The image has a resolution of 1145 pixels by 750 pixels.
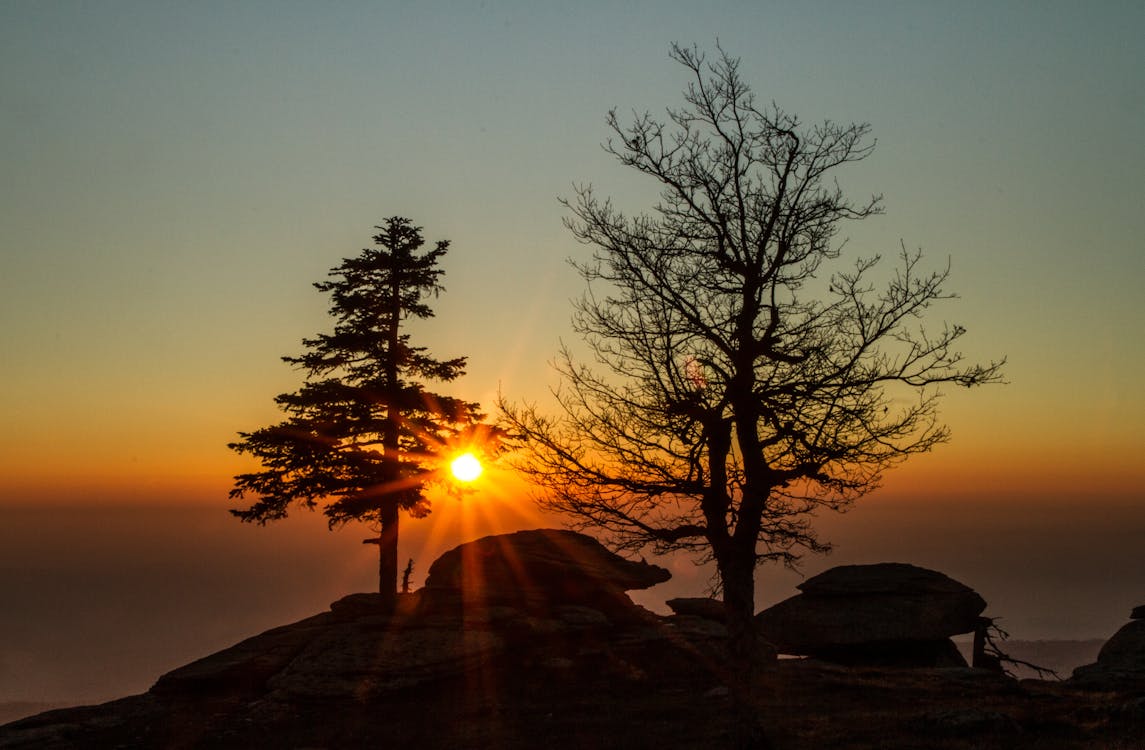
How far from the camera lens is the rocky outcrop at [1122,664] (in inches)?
1006

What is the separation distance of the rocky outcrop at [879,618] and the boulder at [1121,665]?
4143 mm

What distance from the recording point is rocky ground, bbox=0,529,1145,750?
19266 millimetres

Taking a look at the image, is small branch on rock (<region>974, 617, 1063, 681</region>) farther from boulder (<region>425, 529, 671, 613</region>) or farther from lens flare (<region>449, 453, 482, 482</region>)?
lens flare (<region>449, 453, 482, 482</region>)

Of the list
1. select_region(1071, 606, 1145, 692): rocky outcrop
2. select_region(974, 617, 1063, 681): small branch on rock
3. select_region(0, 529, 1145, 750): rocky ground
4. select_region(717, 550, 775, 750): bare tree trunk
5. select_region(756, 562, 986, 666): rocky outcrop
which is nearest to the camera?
select_region(717, 550, 775, 750): bare tree trunk

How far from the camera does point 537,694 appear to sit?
26.1 m

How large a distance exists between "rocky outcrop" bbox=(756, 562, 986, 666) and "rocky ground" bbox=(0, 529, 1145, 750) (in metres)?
3.67

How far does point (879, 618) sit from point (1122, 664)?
7446 millimetres

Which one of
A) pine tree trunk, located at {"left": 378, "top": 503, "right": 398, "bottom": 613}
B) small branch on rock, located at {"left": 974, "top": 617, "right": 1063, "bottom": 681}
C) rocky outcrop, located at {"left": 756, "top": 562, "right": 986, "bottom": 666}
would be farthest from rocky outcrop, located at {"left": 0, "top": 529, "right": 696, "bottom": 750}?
small branch on rock, located at {"left": 974, "top": 617, "right": 1063, "bottom": 681}

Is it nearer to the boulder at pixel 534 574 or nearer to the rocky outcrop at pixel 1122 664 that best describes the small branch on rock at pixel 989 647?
the rocky outcrop at pixel 1122 664

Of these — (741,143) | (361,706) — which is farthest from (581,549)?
(741,143)

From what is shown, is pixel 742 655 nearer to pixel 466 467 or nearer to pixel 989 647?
pixel 466 467

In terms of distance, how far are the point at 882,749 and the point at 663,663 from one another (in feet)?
40.9

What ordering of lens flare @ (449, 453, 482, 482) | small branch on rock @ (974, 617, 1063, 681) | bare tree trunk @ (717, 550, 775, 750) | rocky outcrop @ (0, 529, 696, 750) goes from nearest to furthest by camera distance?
1. bare tree trunk @ (717, 550, 775, 750)
2. rocky outcrop @ (0, 529, 696, 750)
3. small branch on rock @ (974, 617, 1063, 681)
4. lens flare @ (449, 453, 482, 482)

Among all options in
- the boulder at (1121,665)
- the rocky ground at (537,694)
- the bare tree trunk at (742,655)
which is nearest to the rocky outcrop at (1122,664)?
the boulder at (1121,665)
